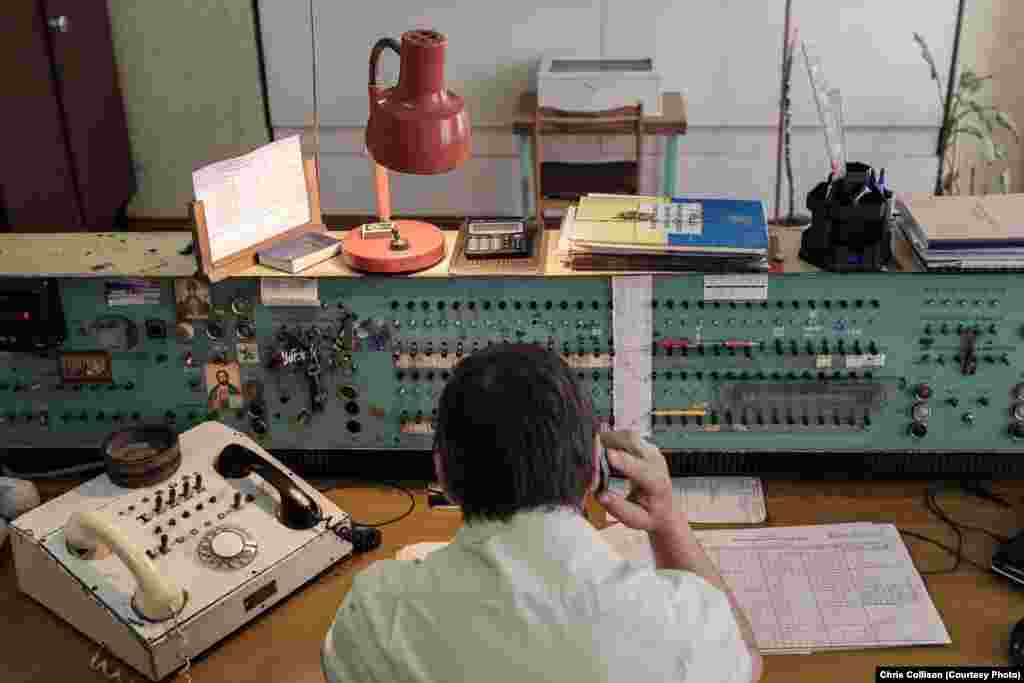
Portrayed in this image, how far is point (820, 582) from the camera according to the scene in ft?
5.74

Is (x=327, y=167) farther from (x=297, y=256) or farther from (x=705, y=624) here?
(x=705, y=624)

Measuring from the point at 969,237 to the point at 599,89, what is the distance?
2.46 metres

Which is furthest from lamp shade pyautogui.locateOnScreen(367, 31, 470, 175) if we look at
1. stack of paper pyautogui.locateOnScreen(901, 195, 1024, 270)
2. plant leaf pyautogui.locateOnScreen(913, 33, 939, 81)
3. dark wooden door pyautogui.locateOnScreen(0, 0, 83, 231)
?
plant leaf pyautogui.locateOnScreen(913, 33, 939, 81)

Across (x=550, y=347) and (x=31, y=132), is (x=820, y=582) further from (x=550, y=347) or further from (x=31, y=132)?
(x=31, y=132)

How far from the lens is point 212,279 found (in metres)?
1.84

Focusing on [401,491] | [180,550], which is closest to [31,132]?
[401,491]

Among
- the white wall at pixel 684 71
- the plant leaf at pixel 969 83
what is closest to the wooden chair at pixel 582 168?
the white wall at pixel 684 71

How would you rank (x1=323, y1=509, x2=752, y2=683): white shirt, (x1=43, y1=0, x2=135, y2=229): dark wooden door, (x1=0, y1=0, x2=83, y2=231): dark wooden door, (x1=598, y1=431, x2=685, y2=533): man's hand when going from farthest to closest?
1. (x1=43, y1=0, x2=135, y2=229): dark wooden door
2. (x1=0, y1=0, x2=83, y2=231): dark wooden door
3. (x1=598, y1=431, x2=685, y2=533): man's hand
4. (x1=323, y1=509, x2=752, y2=683): white shirt

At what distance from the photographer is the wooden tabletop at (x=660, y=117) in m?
4.09

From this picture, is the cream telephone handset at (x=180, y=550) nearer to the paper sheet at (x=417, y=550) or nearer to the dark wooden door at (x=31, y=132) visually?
the paper sheet at (x=417, y=550)

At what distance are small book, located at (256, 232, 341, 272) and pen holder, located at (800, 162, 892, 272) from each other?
0.80 m

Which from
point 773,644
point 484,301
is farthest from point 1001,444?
point 484,301

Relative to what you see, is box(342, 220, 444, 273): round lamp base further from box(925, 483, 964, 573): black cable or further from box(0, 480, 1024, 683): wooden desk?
box(925, 483, 964, 573): black cable

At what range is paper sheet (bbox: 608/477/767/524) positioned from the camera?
74.6 inches
